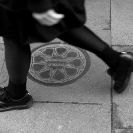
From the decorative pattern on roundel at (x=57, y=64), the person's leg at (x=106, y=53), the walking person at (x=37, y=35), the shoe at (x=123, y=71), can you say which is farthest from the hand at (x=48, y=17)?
the decorative pattern on roundel at (x=57, y=64)

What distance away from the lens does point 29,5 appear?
6.11 feet

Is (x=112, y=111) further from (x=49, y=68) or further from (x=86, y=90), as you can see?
(x=49, y=68)

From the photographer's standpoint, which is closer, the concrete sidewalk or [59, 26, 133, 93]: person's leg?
[59, 26, 133, 93]: person's leg

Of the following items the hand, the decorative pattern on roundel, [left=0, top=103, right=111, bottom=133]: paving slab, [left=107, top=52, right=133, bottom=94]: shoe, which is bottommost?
[left=0, top=103, right=111, bottom=133]: paving slab

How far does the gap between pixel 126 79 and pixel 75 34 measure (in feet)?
2.11

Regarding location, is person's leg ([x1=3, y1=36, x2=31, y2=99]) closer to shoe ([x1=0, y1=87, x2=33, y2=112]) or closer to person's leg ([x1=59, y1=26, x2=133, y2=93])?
shoe ([x1=0, y1=87, x2=33, y2=112])

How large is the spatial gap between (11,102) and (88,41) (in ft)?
2.91

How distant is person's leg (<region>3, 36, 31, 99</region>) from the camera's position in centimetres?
230

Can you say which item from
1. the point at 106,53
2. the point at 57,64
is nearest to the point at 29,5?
the point at 106,53

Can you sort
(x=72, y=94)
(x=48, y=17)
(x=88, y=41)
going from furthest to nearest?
1. (x=72, y=94)
2. (x=88, y=41)
3. (x=48, y=17)

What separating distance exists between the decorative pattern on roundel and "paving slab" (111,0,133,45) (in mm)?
454

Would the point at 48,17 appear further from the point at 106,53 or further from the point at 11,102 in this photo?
the point at 11,102

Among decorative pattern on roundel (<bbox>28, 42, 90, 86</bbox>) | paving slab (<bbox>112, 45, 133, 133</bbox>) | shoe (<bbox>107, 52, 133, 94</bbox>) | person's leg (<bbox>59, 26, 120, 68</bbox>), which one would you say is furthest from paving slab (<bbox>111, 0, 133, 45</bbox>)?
person's leg (<bbox>59, 26, 120, 68</bbox>)

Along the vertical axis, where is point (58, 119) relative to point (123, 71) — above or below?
below
